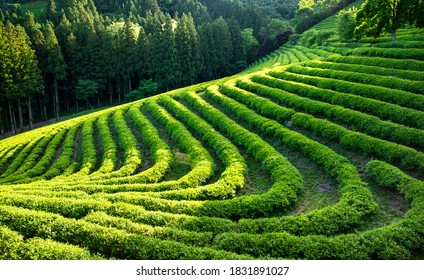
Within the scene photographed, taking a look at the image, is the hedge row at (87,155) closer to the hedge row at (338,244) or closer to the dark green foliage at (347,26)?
the hedge row at (338,244)

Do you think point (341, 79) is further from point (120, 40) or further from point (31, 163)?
point (120, 40)

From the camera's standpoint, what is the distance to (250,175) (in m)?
18.8

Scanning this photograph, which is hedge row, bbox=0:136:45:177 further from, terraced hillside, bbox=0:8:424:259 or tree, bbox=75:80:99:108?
tree, bbox=75:80:99:108

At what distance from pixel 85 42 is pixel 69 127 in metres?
32.9

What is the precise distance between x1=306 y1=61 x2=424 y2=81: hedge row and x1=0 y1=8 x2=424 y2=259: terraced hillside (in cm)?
15

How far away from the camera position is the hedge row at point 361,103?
746 inches

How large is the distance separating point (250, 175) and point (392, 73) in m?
15.7

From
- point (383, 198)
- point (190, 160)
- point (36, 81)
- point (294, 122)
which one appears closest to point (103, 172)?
point (190, 160)

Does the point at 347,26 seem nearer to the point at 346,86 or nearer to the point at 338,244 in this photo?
the point at 346,86

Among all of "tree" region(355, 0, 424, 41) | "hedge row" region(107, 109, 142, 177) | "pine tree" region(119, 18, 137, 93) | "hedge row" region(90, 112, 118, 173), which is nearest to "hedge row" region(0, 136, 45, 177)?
"hedge row" region(90, 112, 118, 173)

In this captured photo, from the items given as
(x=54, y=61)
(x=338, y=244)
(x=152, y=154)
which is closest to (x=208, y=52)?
(x=54, y=61)

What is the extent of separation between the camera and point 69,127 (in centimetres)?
3841

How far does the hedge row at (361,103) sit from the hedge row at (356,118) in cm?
103
